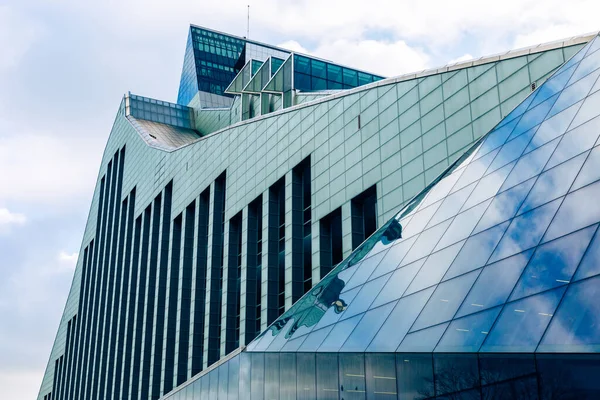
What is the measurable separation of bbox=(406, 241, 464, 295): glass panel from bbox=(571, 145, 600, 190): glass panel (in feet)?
12.8

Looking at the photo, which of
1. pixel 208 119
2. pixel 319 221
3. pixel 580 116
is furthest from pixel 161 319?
pixel 580 116

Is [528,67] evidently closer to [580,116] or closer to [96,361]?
[580,116]

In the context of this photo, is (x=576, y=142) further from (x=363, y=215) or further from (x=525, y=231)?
(x=363, y=215)

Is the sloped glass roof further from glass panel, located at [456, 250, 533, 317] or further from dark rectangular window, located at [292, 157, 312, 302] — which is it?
dark rectangular window, located at [292, 157, 312, 302]

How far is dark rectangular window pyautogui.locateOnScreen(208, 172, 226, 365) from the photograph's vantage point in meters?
51.5

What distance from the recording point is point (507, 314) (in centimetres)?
1666

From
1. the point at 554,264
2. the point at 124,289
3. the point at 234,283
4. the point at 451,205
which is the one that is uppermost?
the point at 124,289

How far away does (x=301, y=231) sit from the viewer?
43.6m

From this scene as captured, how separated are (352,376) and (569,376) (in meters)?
7.71

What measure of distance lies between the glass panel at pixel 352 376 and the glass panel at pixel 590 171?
735 cm

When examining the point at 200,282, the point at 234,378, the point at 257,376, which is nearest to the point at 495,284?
the point at 257,376

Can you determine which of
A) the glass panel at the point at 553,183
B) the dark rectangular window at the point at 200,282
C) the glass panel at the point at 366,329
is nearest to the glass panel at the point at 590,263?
the glass panel at the point at 553,183

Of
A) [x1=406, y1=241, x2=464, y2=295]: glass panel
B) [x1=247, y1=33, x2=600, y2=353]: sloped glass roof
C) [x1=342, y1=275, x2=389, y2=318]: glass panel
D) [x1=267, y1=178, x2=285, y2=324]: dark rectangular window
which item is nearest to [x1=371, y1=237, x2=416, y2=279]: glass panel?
[x1=247, y1=33, x2=600, y2=353]: sloped glass roof

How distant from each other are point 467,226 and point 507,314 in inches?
204
